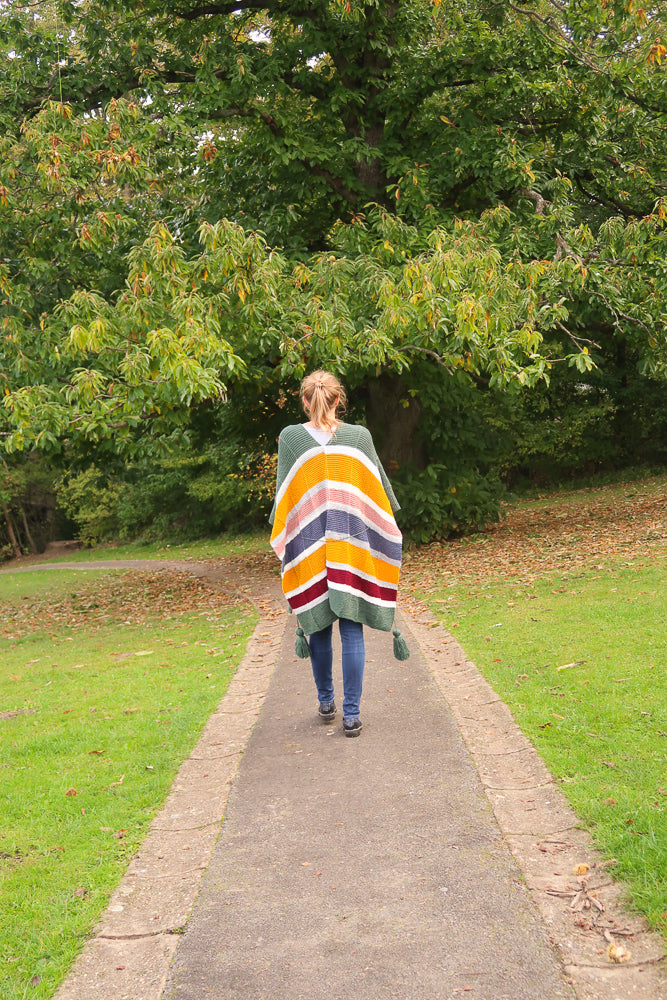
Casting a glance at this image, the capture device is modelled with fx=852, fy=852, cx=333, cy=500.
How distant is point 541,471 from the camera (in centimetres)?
2731

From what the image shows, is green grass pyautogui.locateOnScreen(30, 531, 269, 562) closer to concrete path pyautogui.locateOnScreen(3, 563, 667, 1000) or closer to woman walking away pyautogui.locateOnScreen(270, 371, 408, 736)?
woman walking away pyautogui.locateOnScreen(270, 371, 408, 736)

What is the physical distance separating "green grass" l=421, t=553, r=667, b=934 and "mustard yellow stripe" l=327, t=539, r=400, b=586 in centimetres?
117

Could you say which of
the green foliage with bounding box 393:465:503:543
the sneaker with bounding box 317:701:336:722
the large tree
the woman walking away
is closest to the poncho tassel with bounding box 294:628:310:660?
the woman walking away

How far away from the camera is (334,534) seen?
17.2 ft

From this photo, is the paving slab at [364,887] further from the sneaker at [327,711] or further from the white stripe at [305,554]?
the white stripe at [305,554]

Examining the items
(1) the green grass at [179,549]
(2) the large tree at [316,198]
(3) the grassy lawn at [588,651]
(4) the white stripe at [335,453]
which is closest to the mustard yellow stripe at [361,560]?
(4) the white stripe at [335,453]

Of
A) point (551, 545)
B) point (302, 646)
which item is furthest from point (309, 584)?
point (551, 545)

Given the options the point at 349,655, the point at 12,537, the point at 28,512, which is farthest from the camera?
the point at 28,512

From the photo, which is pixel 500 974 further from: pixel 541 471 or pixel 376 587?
pixel 541 471

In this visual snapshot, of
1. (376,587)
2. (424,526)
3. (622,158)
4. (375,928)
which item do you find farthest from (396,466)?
(375,928)

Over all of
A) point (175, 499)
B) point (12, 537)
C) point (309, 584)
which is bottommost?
point (12, 537)

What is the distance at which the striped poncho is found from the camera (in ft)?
17.1

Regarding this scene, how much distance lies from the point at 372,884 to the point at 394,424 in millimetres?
11472

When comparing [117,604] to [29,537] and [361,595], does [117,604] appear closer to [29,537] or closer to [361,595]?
[361,595]
